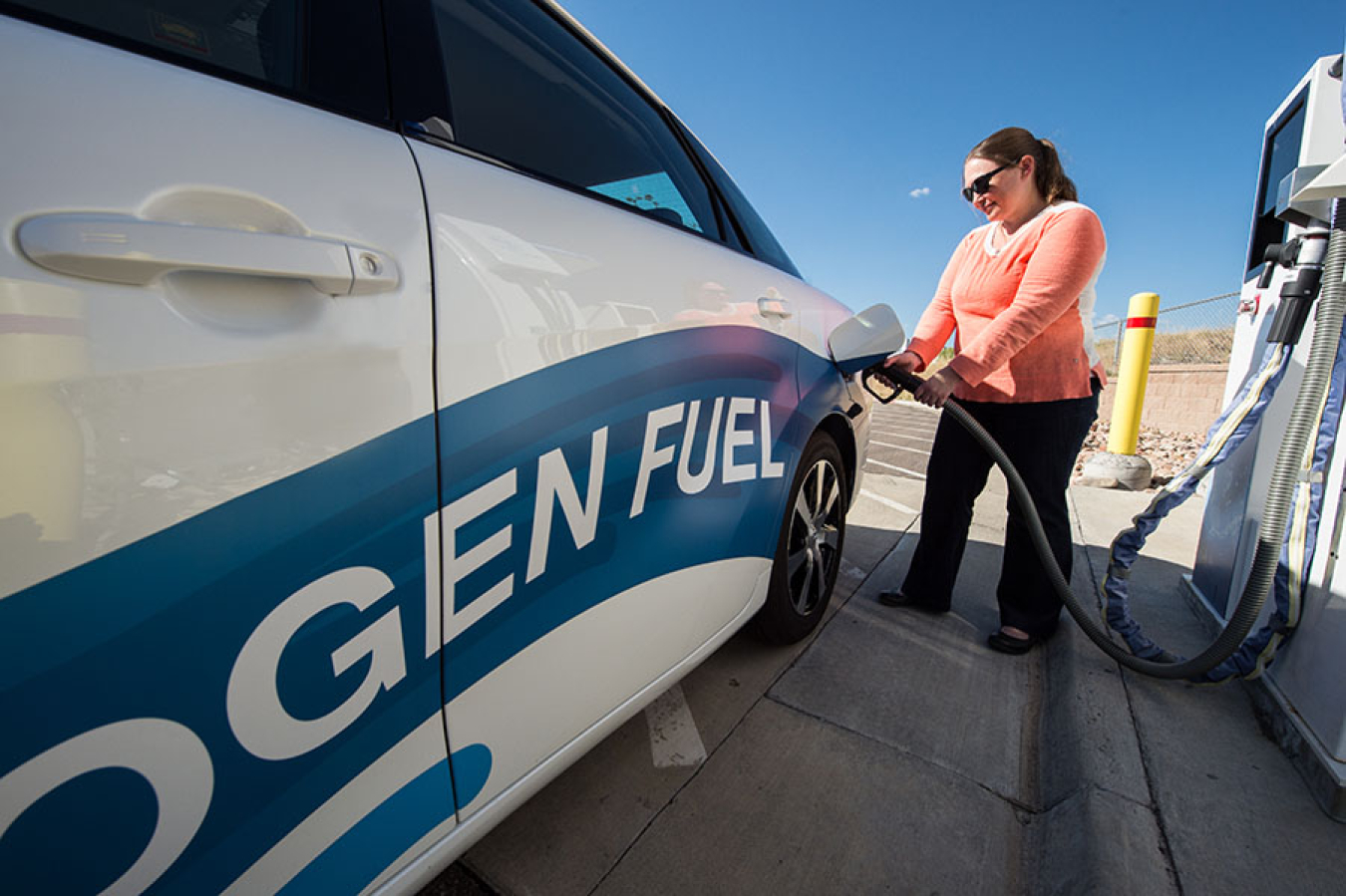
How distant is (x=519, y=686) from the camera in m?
0.91

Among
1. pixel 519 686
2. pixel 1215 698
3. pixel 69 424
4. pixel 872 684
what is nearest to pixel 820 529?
pixel 872 684

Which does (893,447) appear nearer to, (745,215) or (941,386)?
(941,386)

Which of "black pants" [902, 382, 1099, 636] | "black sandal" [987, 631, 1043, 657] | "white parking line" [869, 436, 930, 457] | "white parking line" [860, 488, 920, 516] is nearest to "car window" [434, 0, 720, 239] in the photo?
"black pants" [902, 382, 1099, 636]

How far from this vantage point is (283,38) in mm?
797

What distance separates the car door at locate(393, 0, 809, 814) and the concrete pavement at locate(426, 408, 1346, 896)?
385 millimetres

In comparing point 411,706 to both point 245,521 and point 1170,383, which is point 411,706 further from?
point 1170,383

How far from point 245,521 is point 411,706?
0.34m

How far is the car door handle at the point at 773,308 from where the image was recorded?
4.92ft

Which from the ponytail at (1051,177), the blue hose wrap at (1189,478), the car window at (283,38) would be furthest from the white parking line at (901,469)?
the car window at (283,38)

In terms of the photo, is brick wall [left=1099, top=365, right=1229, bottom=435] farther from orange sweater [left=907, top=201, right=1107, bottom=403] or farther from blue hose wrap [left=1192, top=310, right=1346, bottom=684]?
blue hose wrap [left=1192, top=310, right=1346, bottom=684]

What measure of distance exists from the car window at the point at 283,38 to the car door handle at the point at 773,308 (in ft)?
3.14

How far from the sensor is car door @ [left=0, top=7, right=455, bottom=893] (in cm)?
47

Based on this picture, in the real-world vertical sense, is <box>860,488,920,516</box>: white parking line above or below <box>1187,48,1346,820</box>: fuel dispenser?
below

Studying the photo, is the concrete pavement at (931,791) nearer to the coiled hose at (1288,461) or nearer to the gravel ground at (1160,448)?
the coiled hose at (1288,461)
